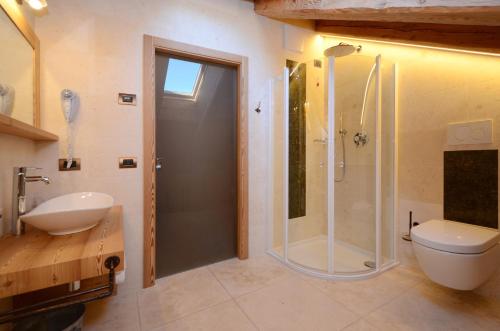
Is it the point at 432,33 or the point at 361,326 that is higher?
the point at 432,33

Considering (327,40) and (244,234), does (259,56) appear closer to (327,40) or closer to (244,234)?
(327,40)

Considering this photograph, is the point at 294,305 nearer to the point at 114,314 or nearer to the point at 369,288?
the point at 369,288

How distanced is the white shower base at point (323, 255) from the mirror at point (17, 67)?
226cm

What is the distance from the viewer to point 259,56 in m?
2.27

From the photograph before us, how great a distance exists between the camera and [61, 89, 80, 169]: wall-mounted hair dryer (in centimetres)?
152

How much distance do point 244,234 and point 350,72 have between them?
6.25 feet

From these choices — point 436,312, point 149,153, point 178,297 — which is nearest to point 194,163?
point 149,153

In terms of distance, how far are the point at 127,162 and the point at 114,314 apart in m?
1.06

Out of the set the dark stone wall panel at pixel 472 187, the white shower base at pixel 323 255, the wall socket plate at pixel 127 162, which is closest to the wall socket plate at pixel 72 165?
the wall socket plate at pixel 127 162

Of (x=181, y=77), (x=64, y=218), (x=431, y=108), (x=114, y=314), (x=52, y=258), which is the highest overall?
(x=181, y=77)

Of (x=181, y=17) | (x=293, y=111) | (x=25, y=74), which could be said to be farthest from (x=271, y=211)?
(x=25, y=74)

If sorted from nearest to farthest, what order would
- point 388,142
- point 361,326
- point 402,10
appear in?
point 361,326
point 402,10
point 388,142

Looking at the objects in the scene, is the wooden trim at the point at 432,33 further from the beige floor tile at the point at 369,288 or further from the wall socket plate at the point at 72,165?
the wall socket plate at the point at 72,165

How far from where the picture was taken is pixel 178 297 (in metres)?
1.68
